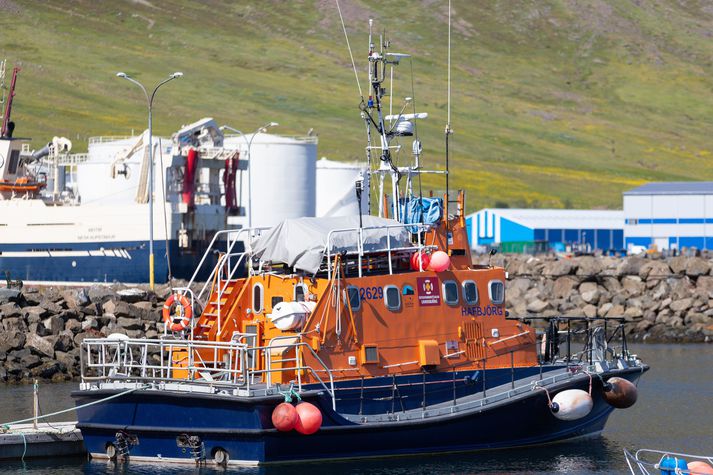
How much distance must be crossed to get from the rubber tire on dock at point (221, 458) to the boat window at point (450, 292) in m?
4.83

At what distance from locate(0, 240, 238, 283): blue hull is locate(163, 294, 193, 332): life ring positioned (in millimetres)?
29650

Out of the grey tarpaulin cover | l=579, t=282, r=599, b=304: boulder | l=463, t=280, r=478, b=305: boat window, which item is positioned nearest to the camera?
the grey tarpaulin cover

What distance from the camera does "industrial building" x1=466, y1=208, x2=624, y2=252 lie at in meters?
79.2

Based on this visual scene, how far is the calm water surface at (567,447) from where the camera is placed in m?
22.0

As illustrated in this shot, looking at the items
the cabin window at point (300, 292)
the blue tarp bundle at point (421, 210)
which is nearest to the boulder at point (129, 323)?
the blue tarp bundle at point (421, 210)

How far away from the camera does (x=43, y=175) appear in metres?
60.5

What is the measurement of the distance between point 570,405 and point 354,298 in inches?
175

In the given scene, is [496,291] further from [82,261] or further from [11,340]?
[82,261]

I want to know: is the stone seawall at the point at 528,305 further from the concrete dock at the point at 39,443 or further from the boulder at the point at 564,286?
the concrete dock at the point at 39,443

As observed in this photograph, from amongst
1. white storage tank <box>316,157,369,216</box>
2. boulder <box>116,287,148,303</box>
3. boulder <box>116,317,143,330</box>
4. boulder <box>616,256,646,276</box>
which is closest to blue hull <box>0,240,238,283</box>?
boulder <box>116,287,148,303</box>

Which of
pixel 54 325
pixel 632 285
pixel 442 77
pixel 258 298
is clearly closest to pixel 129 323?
pixel 54 325

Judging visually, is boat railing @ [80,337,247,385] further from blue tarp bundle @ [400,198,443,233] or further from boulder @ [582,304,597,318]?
boulder @ [582,304,597,318]

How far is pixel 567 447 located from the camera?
80.8 feet

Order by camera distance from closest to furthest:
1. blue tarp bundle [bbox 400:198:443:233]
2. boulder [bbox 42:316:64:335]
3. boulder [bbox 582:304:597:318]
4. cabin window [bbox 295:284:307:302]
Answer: cabin window [bbox 295:284:307:302] < blue tarp bundle [bbox 400:198:443:233] < boulder [bbox 42:316:64:335] < boulder [bbox 582:304:597:318]
